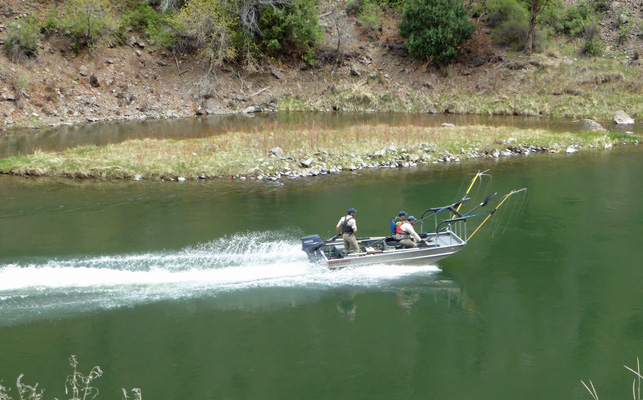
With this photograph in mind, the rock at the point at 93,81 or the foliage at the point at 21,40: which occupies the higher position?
the foliage at the point at 21,40

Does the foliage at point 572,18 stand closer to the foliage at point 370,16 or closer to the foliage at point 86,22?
the foliage at point 370,16

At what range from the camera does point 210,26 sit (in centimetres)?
5572

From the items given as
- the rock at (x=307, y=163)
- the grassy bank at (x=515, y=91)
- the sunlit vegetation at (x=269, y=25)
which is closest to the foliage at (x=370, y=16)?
the sunlit vegetation at (x=269, y=25)

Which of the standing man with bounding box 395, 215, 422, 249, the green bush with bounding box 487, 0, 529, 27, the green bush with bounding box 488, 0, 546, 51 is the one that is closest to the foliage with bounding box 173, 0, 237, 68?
the green bush with bounding box 487, 0, 529, 27

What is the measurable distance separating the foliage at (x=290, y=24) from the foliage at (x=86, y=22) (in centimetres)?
1457

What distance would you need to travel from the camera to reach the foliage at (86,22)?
5397cm

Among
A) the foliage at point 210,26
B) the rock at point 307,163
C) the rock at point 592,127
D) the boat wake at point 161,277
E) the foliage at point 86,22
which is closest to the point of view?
the boat wake at point 161,277

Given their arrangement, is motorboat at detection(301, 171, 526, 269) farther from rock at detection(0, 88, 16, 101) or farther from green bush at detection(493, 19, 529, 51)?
green bush at detection(493, 19, 529, 51)

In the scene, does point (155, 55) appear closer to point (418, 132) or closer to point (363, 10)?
point (363, 10)

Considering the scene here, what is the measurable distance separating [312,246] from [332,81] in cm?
4265

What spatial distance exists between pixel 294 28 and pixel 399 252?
43566mm

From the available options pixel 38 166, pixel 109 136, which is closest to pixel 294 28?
pixel 109 136

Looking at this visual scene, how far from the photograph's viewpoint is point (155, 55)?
58.0m

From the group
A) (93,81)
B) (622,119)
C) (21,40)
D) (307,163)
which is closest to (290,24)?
(93,81)
